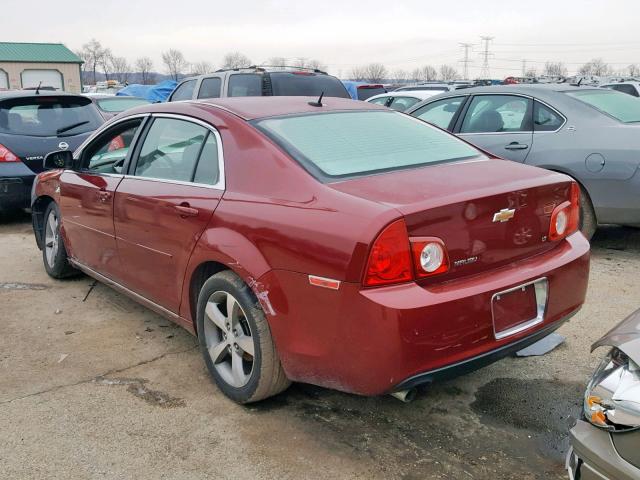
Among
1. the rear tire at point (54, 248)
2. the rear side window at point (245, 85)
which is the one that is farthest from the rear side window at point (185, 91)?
the rear tire at point (54, 248)

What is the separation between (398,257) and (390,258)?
1.3 inches

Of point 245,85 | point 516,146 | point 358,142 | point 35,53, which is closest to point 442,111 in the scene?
point 516,146

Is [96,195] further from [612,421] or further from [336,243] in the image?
[612,421]

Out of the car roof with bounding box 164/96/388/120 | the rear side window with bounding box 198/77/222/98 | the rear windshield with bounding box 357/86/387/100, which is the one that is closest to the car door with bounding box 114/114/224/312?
the car roof with bounding box 164/96/388/120

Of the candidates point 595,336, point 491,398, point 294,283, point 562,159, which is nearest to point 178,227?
point 294,283

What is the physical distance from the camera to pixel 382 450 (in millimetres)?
2830

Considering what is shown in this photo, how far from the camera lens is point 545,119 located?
19.7ft

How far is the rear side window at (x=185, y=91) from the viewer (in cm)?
956

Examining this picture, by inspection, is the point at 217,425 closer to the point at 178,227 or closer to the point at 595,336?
the point at 178,227

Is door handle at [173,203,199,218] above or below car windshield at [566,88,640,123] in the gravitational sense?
below

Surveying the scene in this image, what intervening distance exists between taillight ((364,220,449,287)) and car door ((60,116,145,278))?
224cm

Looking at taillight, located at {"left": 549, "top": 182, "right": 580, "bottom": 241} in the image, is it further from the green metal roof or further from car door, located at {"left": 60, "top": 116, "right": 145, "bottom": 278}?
the green metal roof

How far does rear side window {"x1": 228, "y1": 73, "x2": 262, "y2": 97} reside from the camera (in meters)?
8.44

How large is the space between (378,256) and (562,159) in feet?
12.9
